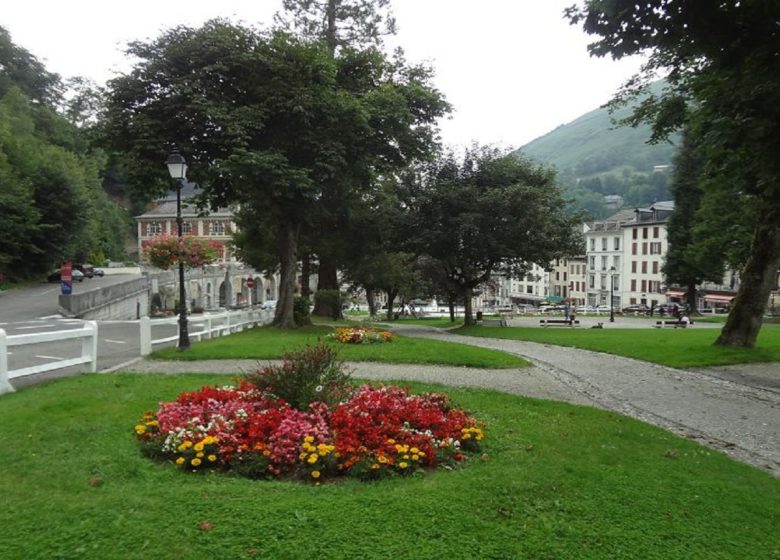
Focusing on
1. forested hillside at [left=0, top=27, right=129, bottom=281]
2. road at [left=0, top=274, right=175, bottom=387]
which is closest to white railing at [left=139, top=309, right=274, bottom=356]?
road at [left=0, top=274, right=175, bottom=387]

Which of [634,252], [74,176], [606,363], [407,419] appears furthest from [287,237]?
[634,252]

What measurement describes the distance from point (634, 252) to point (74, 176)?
7237 centimetres

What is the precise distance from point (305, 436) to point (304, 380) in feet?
4.64

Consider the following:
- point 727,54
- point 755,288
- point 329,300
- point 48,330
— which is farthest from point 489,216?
point 727,54

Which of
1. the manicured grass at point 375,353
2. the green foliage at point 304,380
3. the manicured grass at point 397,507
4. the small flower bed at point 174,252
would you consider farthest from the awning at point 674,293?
the green foliage at point 304,380

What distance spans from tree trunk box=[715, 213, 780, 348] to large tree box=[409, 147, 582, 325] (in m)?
13.6

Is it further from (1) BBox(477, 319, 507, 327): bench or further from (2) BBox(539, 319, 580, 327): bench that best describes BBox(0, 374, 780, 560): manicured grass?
(2) BBox(539, 319, 580, 327): bench

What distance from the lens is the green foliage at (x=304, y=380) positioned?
6.68 metres

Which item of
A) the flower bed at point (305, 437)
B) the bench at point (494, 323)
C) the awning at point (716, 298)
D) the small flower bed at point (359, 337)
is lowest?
the bench at point (494, 323)

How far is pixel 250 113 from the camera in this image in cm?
2089

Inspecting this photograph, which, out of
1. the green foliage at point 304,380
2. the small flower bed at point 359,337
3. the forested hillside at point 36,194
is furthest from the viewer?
the forested hillside at point 36,194

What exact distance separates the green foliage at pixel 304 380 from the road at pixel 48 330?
531 centimetres

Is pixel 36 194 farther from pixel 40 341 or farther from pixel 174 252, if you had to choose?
pixel 40 341

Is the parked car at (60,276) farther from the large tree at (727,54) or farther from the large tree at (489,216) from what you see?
the large tree at (727,54)
